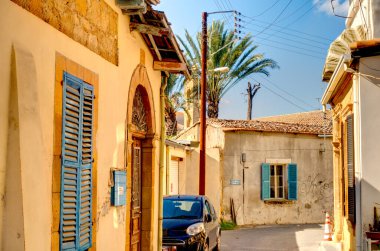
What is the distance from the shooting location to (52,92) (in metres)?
5.15

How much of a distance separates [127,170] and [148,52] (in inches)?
95.6

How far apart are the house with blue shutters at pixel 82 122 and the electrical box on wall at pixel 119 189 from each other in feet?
0.05

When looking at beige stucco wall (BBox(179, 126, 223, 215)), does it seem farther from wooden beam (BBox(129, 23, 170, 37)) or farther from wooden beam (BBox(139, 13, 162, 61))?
wooden beam (BBox(129, 23, 170, 37))

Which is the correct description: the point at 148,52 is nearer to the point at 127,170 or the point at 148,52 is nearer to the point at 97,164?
the point at 127,170

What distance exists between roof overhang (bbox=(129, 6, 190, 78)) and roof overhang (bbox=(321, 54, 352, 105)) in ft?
9.76

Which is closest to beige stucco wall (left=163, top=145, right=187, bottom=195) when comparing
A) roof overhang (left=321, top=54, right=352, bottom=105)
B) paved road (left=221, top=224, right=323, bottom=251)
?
paved road (left=221, top=224, right=323, bottom=251)

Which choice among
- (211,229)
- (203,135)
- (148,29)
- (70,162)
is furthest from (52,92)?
→ (203,135)

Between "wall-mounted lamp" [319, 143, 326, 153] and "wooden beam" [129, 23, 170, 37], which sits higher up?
"wooden beam" [129, 23, 170, 37]

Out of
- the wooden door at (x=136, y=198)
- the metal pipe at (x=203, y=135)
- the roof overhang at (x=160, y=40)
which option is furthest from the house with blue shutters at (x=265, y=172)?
the wooden door at (x=136, y=198)

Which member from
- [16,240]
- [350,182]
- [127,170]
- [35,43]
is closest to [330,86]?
[350,182]

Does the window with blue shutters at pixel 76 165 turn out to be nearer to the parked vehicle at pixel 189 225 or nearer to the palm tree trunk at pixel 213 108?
the parked vehicle at pixel 189 225

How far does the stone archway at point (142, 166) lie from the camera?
8.68 m

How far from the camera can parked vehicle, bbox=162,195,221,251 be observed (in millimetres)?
10562

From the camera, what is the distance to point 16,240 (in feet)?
13.1
